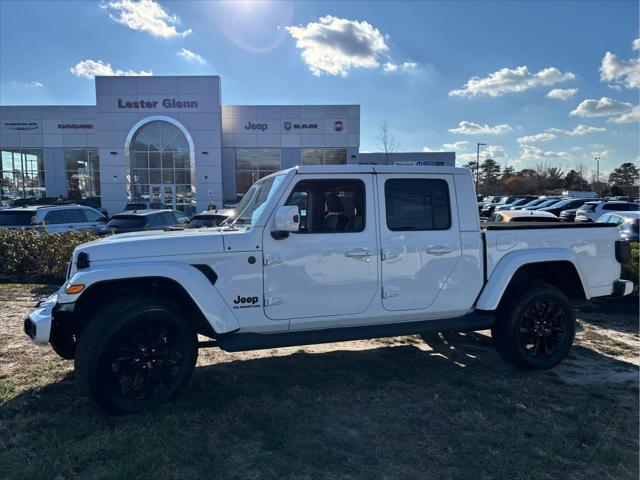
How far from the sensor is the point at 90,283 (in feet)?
11.8

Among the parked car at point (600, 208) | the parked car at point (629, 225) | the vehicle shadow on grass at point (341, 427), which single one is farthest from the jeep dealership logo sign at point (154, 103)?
the vehicle shadow on grass at point (341, 427)

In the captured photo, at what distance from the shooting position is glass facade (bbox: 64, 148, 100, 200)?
38.6 m

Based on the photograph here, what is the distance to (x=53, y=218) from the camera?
13125 millimetres

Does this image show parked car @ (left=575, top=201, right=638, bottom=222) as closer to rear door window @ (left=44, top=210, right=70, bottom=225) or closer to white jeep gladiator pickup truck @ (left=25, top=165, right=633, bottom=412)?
white jeep gladiator pickup truck @ (left=25, top=165, right=633, bottom=412)

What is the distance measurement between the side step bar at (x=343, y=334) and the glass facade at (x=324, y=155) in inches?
1268

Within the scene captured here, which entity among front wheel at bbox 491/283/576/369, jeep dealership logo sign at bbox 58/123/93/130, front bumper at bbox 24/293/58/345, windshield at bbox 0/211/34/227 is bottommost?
front wheel at bbox 491/283/576/369

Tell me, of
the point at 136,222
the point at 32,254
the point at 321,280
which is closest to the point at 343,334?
the point at 321,280

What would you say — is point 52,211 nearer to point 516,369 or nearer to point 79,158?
point 516,369

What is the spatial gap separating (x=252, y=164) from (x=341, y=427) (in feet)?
111

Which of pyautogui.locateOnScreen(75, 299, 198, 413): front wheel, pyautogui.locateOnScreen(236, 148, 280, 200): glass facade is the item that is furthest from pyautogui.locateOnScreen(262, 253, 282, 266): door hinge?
pyautogui.locateOnScreen(236, 148, 280, 200): glass facade

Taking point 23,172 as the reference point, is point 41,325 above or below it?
below

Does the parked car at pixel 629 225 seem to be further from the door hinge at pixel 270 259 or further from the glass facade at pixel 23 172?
the glass facade at pixel 23 172

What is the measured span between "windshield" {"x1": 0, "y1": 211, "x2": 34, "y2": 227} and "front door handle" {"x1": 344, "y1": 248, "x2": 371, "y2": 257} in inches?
463

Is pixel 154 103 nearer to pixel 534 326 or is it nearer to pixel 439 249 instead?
pixel 439 249
